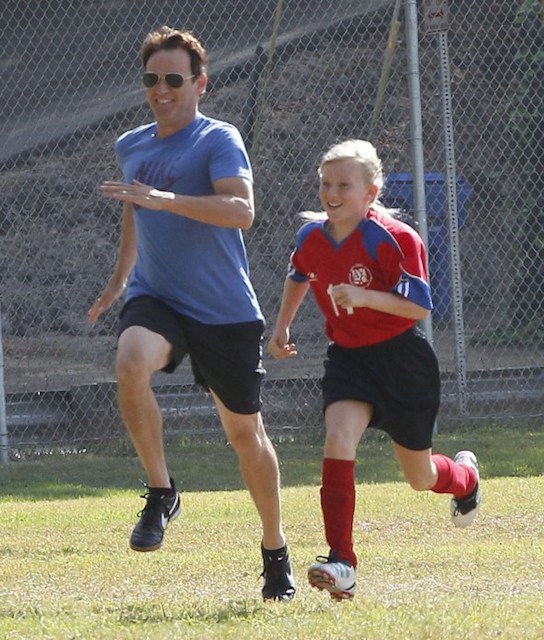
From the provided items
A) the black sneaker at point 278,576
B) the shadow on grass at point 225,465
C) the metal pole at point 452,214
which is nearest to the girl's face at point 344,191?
the black sneaker at point 278,576

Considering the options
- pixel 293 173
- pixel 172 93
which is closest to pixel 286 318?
pixel 172 93

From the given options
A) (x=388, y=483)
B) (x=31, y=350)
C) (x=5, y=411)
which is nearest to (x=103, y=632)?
(x=388, y=483)

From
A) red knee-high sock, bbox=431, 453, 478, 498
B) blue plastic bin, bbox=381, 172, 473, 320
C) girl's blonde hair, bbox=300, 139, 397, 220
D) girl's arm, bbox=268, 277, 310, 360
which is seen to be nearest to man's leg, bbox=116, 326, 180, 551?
girl's arm, bbox=268, 277, 310, 360

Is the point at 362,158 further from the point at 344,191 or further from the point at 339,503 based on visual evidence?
the point at 339,503

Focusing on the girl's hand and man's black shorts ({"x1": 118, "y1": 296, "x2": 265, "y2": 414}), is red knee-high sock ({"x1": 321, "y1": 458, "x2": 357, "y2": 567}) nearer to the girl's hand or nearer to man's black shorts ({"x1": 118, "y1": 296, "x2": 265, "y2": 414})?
man's black shorts ({"x1": 118, "y1": 296, "x2": 265, "y2": 414})

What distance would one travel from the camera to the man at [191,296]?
5371mm

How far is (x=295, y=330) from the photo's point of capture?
1384 centimetres

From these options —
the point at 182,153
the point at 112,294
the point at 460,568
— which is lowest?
the point at 460,568

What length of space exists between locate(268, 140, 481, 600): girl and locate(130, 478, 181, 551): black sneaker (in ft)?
1.85

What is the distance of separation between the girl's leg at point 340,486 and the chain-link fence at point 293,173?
5.27 metres

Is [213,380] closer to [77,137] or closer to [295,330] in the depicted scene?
[295,330]

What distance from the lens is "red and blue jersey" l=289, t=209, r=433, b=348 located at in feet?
18.0

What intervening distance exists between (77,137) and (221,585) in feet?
35.5

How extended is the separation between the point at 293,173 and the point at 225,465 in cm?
551
